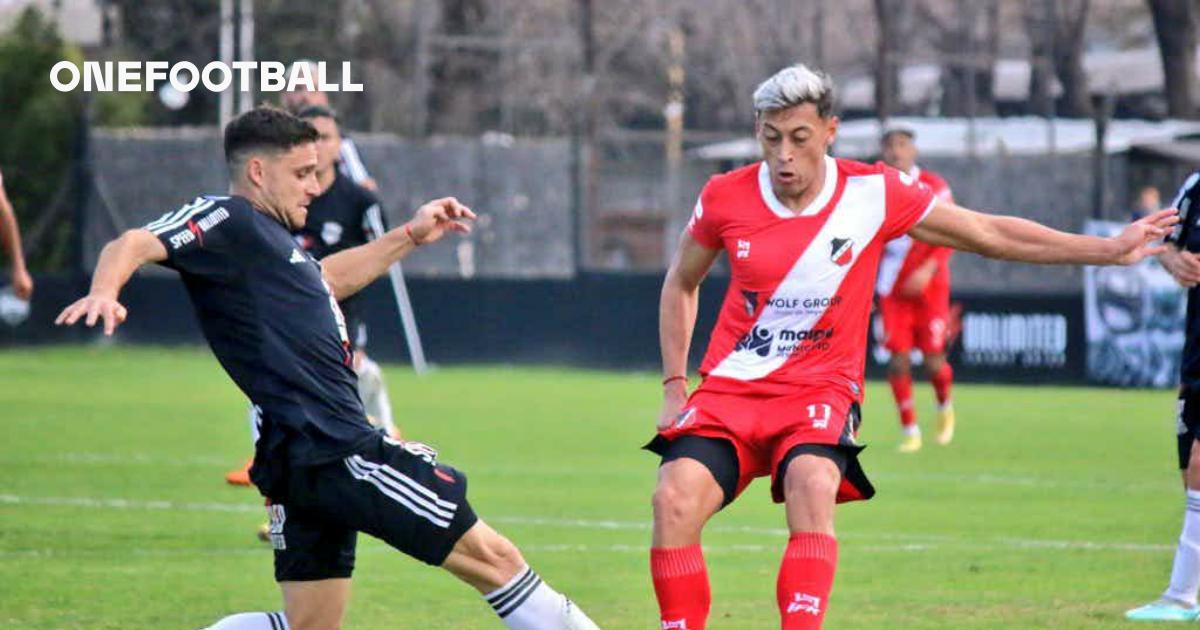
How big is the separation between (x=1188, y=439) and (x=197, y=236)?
4.71 metres

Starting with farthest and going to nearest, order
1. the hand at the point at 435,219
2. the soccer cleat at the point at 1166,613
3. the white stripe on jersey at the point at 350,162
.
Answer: the white stripe on jersey at the point at 350,162
the soccer cleat at the point at 1166,613
the hand at the point at 435,219

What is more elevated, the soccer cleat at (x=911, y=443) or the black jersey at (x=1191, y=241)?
the black jersey at (x=1191, y=241)

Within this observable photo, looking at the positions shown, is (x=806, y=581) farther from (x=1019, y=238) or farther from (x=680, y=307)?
(x=1019, y=238)

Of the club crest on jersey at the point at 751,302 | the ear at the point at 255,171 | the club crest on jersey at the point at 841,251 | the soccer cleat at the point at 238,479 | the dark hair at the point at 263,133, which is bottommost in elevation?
the soccer cleat at the point at 238,479

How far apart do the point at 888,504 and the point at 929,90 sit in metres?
27.1

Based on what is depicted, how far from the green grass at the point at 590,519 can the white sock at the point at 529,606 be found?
2392 mm

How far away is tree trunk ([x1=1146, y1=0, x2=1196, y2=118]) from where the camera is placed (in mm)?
32312

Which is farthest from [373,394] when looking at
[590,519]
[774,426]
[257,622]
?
[257,622]

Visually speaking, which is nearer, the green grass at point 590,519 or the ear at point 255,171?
the ear at point 255,171

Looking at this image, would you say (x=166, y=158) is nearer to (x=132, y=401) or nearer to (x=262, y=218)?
(x=132, y=401)

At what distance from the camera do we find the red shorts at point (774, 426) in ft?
24.5

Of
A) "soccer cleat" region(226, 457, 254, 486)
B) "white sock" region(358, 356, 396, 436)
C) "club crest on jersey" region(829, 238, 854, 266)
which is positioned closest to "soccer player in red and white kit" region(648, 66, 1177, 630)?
"club crest on jersey" region(829, 238, 854, 266)

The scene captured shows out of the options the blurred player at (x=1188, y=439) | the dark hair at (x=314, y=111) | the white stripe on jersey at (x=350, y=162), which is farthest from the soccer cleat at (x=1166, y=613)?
the white stripe on jersey at (x=350, y=162)

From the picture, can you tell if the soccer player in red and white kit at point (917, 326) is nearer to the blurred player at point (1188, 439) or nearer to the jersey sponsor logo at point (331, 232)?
the jersey sponsor logo at point (331, 232)
